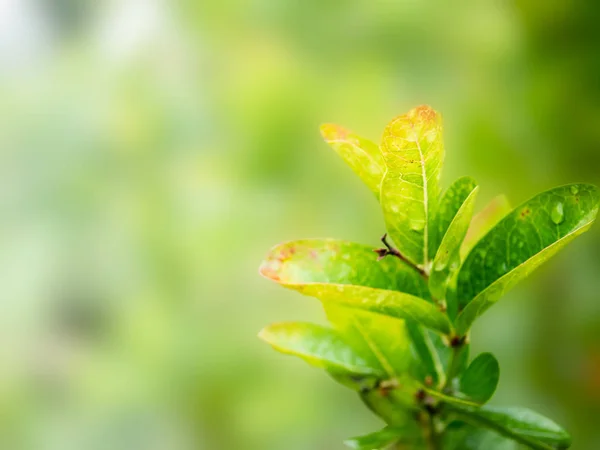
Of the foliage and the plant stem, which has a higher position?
the foliage

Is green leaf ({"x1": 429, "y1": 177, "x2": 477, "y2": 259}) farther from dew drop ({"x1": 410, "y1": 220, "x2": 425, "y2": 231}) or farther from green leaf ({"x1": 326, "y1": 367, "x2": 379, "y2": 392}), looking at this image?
green leaf ({"x1": 326, "y1": 367, "x2": 379, "y2": 392})

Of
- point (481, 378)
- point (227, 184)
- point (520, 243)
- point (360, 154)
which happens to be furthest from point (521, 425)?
point (227, 184)

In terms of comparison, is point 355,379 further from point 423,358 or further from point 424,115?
point 424,115

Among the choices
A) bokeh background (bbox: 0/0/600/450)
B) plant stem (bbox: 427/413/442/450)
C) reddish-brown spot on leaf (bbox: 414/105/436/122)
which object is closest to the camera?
reddish-brown spot on leaf (bbox: 414/105/436/122)

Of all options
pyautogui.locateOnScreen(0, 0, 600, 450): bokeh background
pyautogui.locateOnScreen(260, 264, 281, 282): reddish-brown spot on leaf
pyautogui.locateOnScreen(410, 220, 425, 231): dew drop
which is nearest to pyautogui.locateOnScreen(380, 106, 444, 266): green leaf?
pyautogui.locateOnScreen(410, 220, 425, 231): dew drop

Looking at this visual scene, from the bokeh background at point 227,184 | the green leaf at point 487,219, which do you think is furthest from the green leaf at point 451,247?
the bokeh background at point 227,184

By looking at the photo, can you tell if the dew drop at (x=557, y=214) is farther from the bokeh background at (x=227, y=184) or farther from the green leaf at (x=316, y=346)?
the bokeh background at (x=227, y=184)
